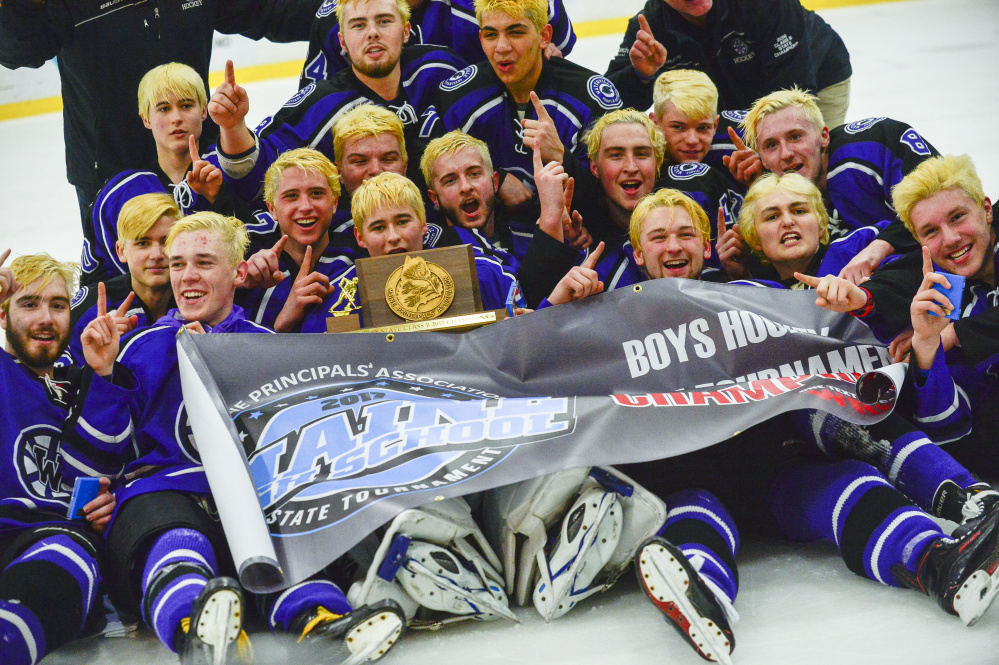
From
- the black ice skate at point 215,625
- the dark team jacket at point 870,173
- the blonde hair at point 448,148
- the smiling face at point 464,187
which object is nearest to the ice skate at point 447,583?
the black ice skate at point 215,625

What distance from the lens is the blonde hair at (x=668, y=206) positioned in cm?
217

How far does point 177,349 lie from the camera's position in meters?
1.88

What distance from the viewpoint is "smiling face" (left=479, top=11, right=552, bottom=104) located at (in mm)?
2670

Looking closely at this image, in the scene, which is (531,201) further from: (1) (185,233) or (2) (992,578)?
(2) (992,578)

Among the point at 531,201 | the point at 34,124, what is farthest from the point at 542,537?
the point at 34,124

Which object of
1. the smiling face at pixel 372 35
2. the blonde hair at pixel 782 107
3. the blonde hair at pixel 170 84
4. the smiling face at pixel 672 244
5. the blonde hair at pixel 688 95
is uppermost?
the smiling face at pixel 372 35

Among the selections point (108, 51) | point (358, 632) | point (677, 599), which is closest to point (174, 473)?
point (358, 632)

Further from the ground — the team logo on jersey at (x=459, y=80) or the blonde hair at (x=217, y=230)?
the team logo on jersey at (x=459, y=80)

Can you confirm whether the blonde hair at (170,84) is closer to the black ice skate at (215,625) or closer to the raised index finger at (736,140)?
the raised index finger at (736,140)

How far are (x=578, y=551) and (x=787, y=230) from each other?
3.17ft

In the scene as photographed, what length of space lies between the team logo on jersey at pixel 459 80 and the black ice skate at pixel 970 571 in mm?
1766

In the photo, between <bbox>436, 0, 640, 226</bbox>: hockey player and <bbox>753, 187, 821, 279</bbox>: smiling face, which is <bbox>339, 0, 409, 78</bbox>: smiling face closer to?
<bbox>436, 0, 640, 226</bbox>: hockey player

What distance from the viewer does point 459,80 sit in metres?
2.75

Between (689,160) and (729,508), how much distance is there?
1.10 metres
